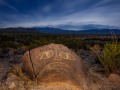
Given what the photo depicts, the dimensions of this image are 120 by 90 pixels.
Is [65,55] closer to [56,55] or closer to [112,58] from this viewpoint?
[56,55]

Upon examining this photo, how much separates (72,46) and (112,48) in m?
10.8

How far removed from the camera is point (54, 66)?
24.9ft

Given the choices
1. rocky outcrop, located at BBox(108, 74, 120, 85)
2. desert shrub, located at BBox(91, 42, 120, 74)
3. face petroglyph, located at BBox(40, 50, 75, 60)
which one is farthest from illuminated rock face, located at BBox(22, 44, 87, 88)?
desert shrub, located at BBox(91, 42, 120, 74)

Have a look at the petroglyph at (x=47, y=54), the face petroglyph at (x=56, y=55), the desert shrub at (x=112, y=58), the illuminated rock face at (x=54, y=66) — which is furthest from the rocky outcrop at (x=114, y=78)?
the petroglyph at (x=47, y=54)

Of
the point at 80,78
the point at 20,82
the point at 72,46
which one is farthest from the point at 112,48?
the point at 72,46

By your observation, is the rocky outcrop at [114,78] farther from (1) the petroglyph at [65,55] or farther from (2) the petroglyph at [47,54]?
(2) the petroglyph at [47,54]

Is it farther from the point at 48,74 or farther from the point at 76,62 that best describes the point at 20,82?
the point at 76,62

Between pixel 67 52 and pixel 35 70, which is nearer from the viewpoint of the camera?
pixel 35 70

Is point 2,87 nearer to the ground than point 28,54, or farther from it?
nearer to the ground

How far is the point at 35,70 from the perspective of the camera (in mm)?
7875

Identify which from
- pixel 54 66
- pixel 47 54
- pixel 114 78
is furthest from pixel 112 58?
pixel 54 66

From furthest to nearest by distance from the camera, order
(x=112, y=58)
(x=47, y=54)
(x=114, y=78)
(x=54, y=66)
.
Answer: (x=112, y=58) → (x=114, y=78) → (x=47, y=54) → (x=54, y=66)

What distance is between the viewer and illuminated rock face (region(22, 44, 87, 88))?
7.32 meters

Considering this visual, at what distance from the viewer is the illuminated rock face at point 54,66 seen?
7.32 meters
